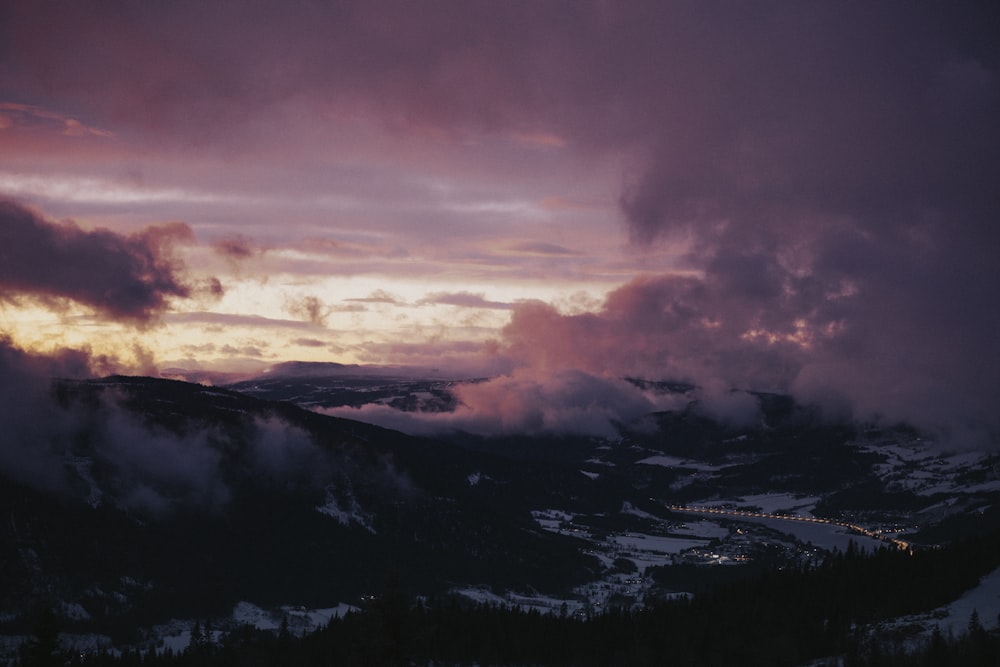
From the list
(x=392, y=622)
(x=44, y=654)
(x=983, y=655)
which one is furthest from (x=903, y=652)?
(x=44, y=654)

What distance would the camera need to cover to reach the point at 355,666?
108312mm

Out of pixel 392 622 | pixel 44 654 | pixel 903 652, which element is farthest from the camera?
pixel 903 652

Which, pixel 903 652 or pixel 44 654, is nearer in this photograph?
pixel 44 654

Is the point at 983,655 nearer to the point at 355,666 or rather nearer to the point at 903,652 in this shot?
the point at 903,652

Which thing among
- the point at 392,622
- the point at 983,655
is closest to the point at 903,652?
the point at 983,655

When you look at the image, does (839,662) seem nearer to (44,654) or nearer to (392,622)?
(392,622)

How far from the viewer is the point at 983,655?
172 meters

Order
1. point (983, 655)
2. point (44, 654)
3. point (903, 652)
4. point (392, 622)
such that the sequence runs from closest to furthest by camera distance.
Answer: point (392, 622)
point (44, 654)
point (983, 655)
point (903, 652)

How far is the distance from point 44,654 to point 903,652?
146 m

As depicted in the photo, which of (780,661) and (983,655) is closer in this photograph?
(983,655)

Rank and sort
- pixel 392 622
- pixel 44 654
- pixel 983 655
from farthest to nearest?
pixel 983 655 → pixel 44 654 → pixel 392 622

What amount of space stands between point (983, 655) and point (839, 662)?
103ft

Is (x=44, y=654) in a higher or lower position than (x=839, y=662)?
higher

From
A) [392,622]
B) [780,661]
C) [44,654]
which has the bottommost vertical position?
[780,661]
